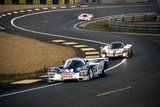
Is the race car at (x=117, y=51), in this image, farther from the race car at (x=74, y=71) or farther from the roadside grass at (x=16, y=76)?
the race car at (x=74, y=71)

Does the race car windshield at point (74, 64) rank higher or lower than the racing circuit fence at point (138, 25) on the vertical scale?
higher

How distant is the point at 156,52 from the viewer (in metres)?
35.5

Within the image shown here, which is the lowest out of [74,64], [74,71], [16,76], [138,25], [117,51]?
[138,25]

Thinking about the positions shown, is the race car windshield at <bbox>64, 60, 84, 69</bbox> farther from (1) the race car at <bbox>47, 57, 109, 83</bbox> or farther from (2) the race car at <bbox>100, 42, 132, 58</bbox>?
(2) the race car at <bbox>100, 42, 132, 58</bbox>

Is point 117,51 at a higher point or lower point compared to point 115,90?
lower

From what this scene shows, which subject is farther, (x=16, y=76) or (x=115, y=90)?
(x=16, y=76)

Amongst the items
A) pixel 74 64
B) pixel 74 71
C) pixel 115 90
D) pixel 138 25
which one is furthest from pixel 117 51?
pixel 138 25

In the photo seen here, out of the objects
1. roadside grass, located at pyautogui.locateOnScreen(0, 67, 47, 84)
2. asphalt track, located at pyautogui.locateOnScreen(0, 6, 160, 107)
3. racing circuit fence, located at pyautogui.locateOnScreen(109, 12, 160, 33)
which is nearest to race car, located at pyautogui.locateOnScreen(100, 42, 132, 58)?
asphalt track, located at pyautogui.locateOnScreen(0, 6, 160, 107)

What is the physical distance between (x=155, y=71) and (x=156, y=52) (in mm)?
10501

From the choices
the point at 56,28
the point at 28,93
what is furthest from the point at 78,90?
the point at 56,28

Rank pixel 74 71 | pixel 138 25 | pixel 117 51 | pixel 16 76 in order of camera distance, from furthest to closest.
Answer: pixel 138 25 → pixel 117 51 → pixel 16 76 → pixel 74 71

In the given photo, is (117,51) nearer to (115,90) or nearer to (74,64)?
(74,64)

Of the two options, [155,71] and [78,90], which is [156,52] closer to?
[155,71]

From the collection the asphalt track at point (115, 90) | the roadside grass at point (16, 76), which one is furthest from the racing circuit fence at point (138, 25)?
the roadside grass at point (16, 76)
